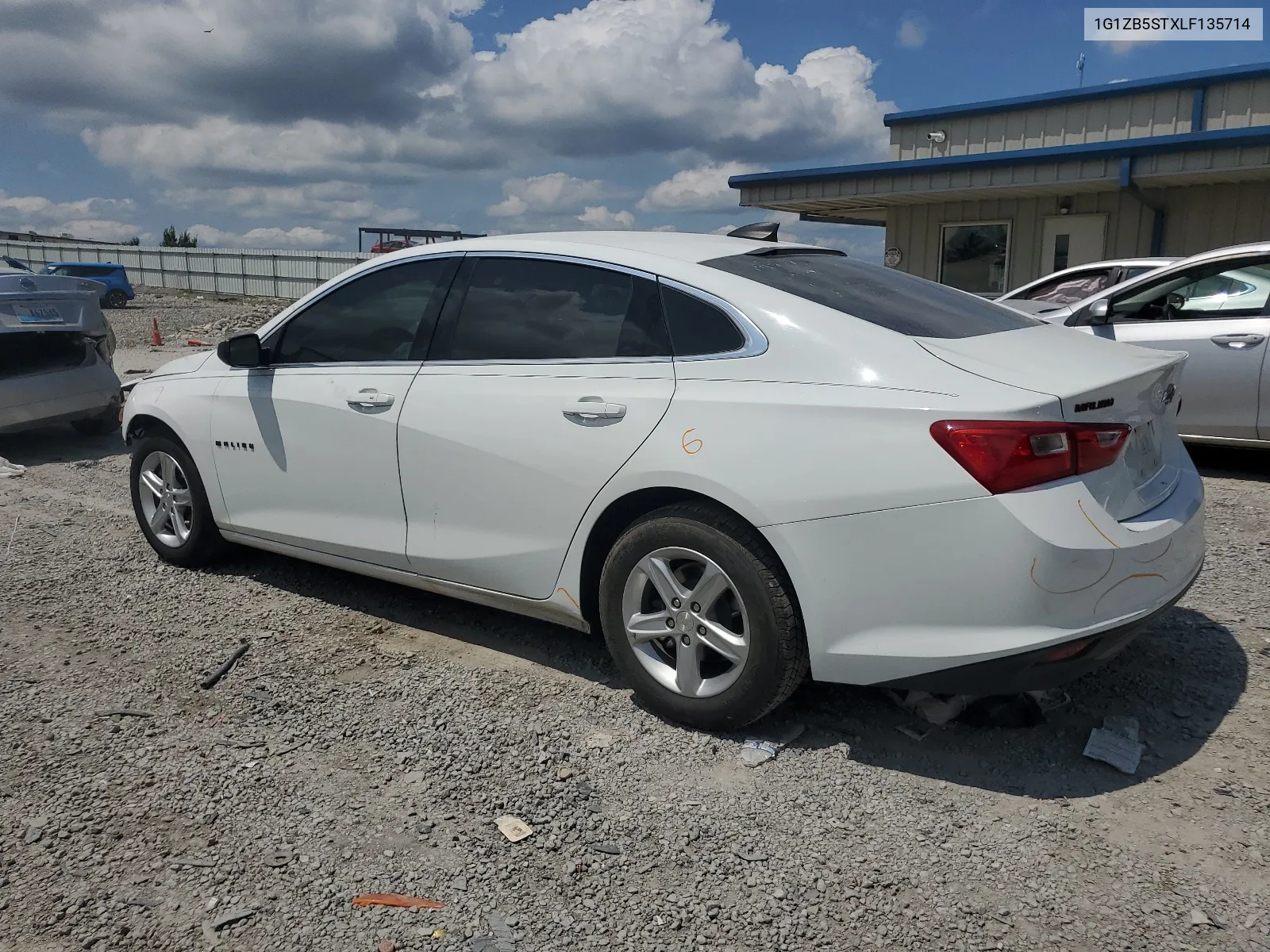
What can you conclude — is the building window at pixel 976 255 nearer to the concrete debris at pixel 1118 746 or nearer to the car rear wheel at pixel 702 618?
the concrete debris at pixel 1118 746

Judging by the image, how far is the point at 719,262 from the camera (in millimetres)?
3703

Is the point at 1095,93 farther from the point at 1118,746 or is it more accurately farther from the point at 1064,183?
the point at 1118,746

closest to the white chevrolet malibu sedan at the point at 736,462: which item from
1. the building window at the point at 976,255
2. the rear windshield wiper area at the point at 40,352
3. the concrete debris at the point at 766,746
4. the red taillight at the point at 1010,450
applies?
the red taillight at the point at 1010,450

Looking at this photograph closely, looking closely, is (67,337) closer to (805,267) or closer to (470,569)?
(470,569)

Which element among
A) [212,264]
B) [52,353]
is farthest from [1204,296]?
[212,264]

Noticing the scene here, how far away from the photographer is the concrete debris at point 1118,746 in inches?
128

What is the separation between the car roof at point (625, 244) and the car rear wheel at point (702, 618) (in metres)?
1.02

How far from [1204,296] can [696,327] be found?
17.7ft

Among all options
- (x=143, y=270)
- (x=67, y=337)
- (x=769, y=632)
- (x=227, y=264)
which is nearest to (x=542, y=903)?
(x=769, y=632)

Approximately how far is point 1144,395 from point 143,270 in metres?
47.1

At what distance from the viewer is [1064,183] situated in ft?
45.6

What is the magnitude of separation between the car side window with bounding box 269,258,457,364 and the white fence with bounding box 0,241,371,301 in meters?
27.7

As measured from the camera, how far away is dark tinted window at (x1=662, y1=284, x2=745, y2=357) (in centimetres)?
342

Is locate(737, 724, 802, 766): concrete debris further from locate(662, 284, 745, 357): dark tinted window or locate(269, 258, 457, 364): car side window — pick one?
locate(269, 258, 457, 364): car side window
